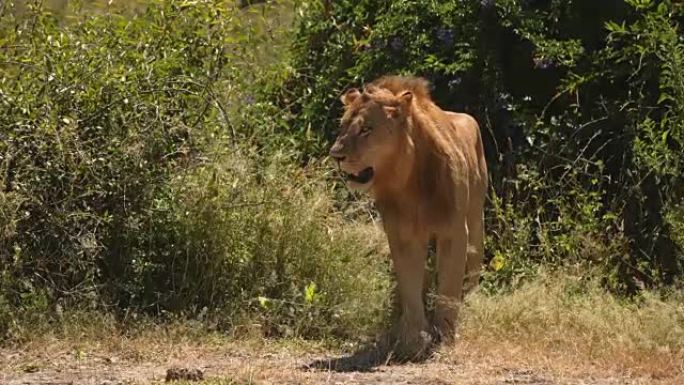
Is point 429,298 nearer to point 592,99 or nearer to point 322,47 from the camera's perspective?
point 592,99

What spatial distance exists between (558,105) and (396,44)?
1481 millimetres

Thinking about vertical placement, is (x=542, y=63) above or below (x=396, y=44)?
below

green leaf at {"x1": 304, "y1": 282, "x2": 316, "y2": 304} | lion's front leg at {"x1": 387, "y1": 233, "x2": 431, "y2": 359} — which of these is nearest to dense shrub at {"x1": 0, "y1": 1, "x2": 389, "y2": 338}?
green leaf at {"x1": 304, "y1": 282, "x2": 316, "y2": 304}

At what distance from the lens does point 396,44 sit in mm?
11648

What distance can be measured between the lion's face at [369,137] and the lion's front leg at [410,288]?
499mm

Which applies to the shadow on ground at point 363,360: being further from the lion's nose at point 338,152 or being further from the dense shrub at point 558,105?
the dense shrub at point 558,105

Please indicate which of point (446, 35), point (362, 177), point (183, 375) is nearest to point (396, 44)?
point (446, 35)

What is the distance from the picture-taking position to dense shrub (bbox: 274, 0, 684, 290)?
9930mm

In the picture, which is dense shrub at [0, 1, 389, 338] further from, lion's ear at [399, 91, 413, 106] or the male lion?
lion's ear at [399, 91, 413, 106]

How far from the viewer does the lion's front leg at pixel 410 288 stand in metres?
8.32

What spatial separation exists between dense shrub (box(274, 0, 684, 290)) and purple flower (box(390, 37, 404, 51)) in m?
0.01

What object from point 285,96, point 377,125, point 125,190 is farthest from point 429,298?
point 285,96

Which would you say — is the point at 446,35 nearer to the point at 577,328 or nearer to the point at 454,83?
the point at 454,83

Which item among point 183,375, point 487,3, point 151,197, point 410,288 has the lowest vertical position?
point 183,375
